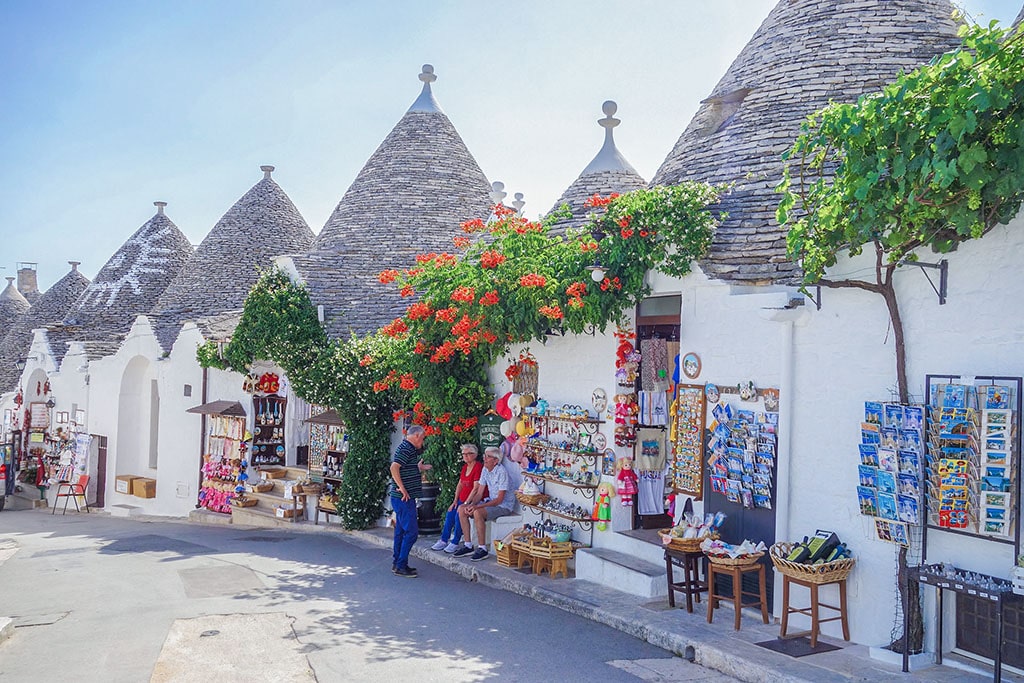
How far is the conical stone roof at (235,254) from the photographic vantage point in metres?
21.6

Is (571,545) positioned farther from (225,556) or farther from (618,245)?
(225,556)

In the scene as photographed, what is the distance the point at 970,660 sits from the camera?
20.9 ft

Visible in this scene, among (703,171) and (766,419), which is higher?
(703,171)

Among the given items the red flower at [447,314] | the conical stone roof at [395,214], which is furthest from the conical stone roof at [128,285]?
the red flower at [447,314]

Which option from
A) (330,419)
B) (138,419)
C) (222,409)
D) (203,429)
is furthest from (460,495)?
(138,419)

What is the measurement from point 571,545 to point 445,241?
1012cm

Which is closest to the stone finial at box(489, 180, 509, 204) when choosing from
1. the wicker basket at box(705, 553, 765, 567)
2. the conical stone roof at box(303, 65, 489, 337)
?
the conical stone roof at box(303, 65, 489, 337)

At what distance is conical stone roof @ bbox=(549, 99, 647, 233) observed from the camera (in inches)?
590

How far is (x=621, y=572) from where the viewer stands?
913cm

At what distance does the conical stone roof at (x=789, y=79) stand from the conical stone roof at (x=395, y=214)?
7.32 metres

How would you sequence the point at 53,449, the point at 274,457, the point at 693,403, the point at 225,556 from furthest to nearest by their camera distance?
the point at 53,449 → the point at 274,457 → the point at 225,556 → the point at 693,403

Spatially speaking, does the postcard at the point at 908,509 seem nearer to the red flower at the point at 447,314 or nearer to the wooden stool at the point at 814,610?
the wooden stool at the point at 814,610

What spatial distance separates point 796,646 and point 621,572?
2.37 meters

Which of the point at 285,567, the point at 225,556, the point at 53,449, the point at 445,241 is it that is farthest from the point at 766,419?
the point at 53,449
